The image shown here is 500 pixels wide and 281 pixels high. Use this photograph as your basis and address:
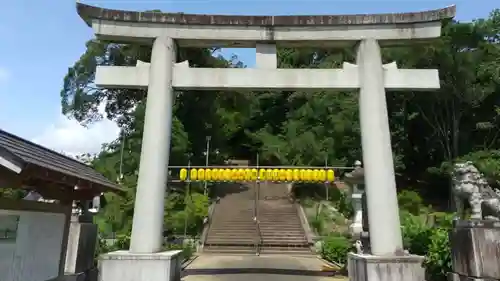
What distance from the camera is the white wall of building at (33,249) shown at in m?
5.50

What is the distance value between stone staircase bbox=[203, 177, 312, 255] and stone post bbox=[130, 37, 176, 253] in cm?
1254

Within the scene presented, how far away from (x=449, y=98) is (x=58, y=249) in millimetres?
28186

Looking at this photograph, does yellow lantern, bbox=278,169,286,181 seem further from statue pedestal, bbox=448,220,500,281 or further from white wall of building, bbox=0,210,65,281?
white wall of building, bbox=0,210,65,281

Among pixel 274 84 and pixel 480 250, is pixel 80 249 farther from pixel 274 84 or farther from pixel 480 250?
pixel 480 250

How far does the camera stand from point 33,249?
6.19 m

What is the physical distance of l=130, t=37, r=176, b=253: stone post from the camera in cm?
848

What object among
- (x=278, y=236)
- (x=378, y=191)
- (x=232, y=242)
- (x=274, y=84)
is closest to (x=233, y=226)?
(x=232, y=242)

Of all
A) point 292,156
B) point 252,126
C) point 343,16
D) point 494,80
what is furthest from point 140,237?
point 252,126

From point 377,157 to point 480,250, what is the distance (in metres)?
2.70

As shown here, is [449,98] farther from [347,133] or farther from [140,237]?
[140,237]

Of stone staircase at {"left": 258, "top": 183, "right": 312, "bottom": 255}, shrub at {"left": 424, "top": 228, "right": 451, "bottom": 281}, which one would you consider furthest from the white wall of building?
stone staircase at {"left": 258, "top": 183, "right": 312, "bottom": 255}

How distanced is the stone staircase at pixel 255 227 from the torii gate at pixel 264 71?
12.7 metres

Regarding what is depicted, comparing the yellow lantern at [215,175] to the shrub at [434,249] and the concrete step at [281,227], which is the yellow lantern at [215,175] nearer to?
the concrete step at [281,227]

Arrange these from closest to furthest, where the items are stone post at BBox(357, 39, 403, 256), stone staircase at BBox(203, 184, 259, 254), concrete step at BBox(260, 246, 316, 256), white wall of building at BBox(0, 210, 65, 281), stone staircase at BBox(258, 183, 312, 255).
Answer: white wall of building at BBox(0, 210, 65, 281), stone post at BBox(357, 39, 403, 256), concrete step at BBox(260, 246, 316, 256), stone staircase at BBox(258, 183, 312, 255), stone staircase at BBox(203, 184, 259, 254)
